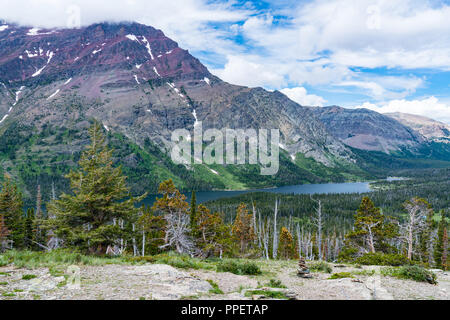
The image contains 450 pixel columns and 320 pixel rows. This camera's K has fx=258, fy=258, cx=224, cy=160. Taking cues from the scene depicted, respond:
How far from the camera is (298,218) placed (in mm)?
160125

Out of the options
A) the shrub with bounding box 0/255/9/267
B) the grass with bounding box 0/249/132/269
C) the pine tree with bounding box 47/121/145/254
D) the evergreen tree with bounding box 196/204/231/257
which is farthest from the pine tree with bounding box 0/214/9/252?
the shrub with bounding box 0/255/9/267

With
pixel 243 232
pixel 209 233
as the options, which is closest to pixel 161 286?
pixel 209 233

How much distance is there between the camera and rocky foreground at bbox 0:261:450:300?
10359 mm

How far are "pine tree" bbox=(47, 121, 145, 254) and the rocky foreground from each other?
7487 millimetres

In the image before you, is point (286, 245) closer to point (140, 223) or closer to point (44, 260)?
point (140, 223)

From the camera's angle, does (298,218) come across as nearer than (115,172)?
No

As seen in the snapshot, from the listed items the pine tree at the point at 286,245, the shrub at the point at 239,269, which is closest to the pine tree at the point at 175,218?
the shrub at the point at 239,269

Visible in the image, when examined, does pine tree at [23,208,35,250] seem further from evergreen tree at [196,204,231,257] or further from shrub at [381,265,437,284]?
shrub at [381,265,437,284]

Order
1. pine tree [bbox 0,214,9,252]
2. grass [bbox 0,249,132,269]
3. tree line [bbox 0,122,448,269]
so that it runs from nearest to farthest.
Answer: grass [bbox 0,249,132,269] → tree line [bbox 0,122,448,269] → pine tree [bbox 0,214,9,252]

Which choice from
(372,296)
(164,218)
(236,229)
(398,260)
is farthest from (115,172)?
(236,229)

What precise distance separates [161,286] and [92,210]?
1484 centimetres
